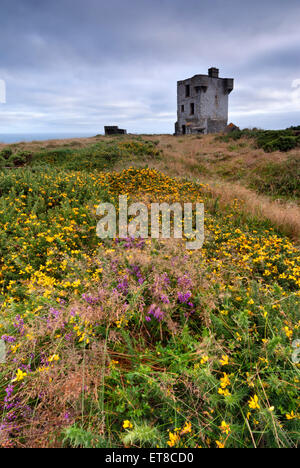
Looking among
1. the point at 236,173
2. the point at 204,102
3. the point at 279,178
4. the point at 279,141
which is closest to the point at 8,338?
the point at 279,178

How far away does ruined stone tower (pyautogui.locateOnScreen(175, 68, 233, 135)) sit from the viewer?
112 ft

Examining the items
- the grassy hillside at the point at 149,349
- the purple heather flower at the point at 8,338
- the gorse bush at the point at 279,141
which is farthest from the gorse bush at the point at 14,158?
the gorse bush at the point at 279,141

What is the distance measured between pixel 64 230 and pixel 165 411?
399 centimetres

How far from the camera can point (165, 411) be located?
5.68 feet

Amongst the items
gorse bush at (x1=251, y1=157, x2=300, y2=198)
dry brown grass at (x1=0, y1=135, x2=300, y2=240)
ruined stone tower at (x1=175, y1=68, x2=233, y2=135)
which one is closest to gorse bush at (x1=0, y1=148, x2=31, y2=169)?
dry brown grass at (x1=0, y1=135, x2=300, y2=240)

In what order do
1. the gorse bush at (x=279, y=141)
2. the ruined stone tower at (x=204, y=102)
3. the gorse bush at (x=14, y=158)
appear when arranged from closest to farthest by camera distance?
1. the gorse bush at (x=14, y=158)
2. the gorse bush at (x=279, y=141)
3. the ruined stone tower at (x=204, y=102)

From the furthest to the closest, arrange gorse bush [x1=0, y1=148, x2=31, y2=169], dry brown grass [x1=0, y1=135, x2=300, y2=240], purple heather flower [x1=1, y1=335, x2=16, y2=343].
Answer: gorse bush [x1=0, y1=148, x2=31, y2=169]
dry brown grass [x1=0, y1=135, x2=300, y2=240]
purple heather flower [x1=1, y1=335, x2=16, y2=343]

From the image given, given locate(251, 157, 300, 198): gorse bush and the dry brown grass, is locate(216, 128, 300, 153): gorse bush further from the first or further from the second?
locate(251, 157, 300, 198): gorse bush

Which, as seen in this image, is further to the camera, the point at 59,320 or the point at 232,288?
the point at 232,288

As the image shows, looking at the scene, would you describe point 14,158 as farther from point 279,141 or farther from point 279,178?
point 279,141

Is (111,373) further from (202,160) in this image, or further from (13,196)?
(202,160)

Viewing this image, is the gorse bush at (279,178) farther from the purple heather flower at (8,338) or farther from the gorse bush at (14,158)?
the gorse bush at (14,158)

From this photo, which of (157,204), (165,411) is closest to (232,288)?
(165,411)

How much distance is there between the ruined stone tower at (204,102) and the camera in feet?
112
